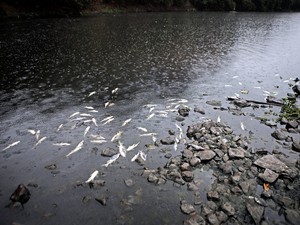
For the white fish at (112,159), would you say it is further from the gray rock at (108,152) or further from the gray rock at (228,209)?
the gray rock at (228,209)

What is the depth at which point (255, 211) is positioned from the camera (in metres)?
7.69

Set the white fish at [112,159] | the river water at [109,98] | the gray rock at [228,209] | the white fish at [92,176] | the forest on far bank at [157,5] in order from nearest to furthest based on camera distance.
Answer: the gray rock at [228,209] < the river water at [109,98] < the white fish at [92,176] < the white fish at [112,159] < the forest on far bank at [157,5]

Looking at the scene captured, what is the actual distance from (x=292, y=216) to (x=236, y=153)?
306 centimetres

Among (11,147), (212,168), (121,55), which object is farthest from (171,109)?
(121,55)

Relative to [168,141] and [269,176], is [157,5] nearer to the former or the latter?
[168,141]

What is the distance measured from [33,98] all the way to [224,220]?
1196 cm

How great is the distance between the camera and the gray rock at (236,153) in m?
10.0

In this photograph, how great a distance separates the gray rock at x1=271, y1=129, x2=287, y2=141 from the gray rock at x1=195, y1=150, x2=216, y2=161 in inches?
140

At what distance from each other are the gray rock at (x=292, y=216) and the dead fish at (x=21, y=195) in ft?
25.2

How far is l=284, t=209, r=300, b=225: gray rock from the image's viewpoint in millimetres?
7449

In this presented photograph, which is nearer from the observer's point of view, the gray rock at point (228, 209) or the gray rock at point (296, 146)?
the gray rock at point (228, 209)

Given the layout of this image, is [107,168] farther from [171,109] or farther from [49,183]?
[171,109]

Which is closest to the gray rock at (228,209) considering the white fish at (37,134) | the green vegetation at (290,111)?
the green vegetation at (290,111)

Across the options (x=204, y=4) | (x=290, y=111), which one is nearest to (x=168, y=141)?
(x=290, y=111)
